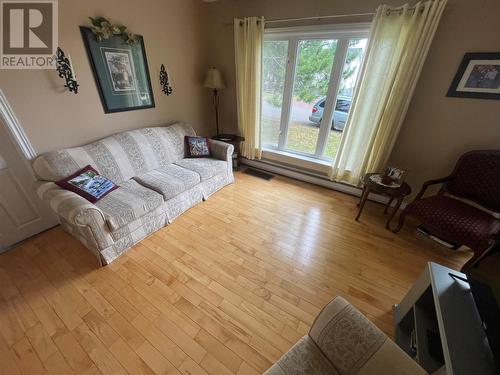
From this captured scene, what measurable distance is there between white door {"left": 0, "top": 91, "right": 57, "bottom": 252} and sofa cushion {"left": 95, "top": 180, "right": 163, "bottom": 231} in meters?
0.79

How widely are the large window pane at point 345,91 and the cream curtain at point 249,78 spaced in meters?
1.07

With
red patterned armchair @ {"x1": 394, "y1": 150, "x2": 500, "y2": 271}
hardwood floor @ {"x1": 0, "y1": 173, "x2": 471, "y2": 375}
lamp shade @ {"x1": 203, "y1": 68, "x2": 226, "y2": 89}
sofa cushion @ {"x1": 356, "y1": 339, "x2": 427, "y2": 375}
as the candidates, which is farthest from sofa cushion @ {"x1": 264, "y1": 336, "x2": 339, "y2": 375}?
lamp shade @ {"x1": 203, "y1": 68, "x2": 226, "y2": 89}

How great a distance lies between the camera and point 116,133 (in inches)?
92.7

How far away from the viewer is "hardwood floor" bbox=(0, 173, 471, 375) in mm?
1202

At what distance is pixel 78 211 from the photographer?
146 cm

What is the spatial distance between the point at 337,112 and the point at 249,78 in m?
1.31

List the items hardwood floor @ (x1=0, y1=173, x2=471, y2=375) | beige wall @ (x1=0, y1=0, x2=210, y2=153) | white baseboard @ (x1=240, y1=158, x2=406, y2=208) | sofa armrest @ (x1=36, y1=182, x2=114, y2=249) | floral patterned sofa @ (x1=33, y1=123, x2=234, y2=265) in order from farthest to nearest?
white baseboard @ (x1=240, y1=158, x2=406, y2=208) → beige wall @ (x1=0, y1=0, x2=210, y2=153) → floral patterned sofa @ (x1=33, y1=123, x2=234, y2=265) → sofa armrest @ (x1=36, y1=182, x2=114, y2=249) → hardwood floor @ (x1=0, y1=173, x2=471, y2=375)

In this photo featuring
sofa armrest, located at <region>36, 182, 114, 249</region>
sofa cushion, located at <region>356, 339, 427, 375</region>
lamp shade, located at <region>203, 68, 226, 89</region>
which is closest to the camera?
sofa cushion, located at <region>356, 339, 427, 375</region>

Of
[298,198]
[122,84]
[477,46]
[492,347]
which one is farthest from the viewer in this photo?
[298,198]

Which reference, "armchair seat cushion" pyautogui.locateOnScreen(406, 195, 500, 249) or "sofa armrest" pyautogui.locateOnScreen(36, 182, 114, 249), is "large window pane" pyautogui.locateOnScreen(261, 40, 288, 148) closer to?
"armchair seat cushion" pyautogui.locateOnScreen(406, 195, 500, 249)

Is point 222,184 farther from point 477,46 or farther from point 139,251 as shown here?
point 477,46

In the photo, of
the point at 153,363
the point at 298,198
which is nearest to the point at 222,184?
the point at 298,198

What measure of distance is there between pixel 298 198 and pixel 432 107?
5.48 ft

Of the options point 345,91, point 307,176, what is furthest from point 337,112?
point 307,176
